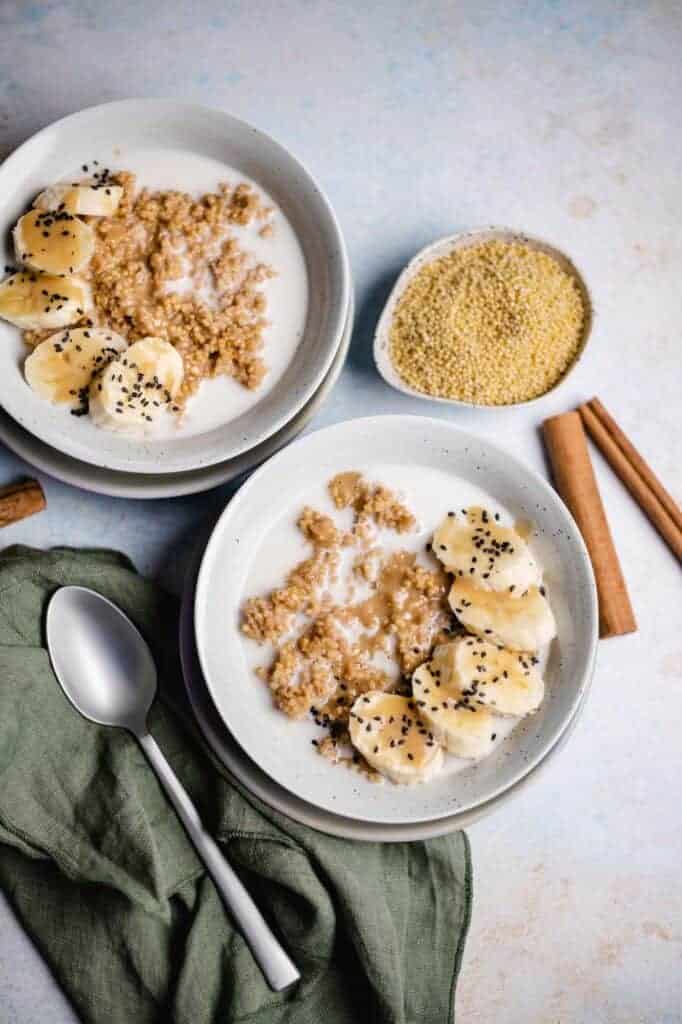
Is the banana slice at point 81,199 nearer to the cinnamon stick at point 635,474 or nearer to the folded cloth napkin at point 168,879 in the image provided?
the folded cloth napkin at point 168,879

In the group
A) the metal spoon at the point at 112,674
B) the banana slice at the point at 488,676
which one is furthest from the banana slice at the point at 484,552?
the metal spoon at the point at 112,674

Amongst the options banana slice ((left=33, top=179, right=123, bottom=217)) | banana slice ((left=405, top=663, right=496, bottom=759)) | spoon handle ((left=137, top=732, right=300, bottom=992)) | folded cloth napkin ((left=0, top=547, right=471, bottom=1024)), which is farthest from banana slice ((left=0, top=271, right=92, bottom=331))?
banana slice ((left=405, top=663, right=496, bottom=759))

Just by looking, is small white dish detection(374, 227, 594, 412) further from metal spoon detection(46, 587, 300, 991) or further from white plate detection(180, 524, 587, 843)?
metal spoon detection(46, 587, 300, 991)

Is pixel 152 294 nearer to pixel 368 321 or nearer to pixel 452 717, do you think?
pixel 368 321

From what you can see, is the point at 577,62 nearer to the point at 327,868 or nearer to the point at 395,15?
the point at 395,15

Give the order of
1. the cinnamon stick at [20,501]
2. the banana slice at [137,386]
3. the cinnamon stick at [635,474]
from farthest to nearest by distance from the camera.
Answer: the cinnamon stick at [635,474] < the cinnamon stick at [20,501] < the banana slice at [137,386]

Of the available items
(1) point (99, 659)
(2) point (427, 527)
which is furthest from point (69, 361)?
(2) point (427, 527)

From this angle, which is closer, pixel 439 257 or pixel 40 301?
pixel 40 301
